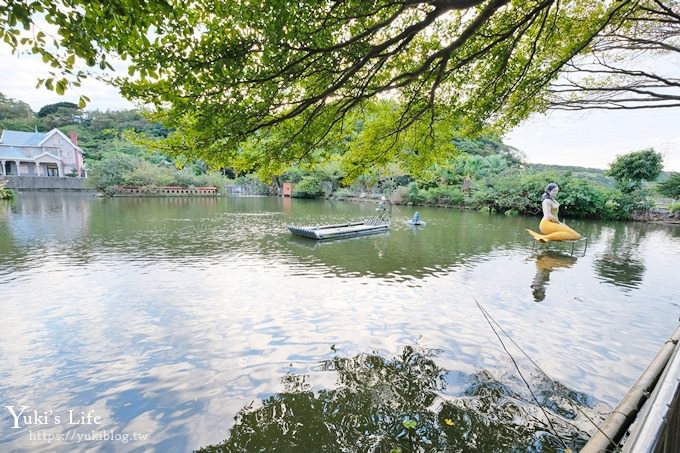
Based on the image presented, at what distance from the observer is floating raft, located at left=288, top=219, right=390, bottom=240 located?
53.4 feet

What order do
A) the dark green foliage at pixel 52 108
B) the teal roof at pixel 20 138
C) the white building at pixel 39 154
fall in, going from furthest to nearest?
1. the dark green foliage at pixel 52 108
2. the teal roof at pixel 20 138
3. the white building at pixel 39 154

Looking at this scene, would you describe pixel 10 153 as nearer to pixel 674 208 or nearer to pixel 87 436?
pixel 87 436

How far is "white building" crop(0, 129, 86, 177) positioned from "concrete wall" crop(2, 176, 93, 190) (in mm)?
4649

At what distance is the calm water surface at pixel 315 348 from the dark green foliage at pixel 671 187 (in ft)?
48.4

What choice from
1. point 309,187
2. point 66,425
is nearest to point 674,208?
point 66,425

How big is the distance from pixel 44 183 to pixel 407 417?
5794 cm

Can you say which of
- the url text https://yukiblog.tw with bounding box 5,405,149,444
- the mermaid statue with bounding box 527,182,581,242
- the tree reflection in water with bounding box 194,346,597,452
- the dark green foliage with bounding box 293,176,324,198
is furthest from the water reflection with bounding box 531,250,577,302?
the dark green foliage with bounding box 293,176,324,198

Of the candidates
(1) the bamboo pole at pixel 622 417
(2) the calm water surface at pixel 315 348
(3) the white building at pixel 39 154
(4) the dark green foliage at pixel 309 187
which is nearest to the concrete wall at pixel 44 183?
(3) the white building at pixel 39 154

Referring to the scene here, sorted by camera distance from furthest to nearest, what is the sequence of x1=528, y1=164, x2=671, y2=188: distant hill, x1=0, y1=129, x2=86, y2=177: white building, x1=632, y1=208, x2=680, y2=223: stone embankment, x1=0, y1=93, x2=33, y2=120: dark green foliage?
1. x1=0, y1=93, x2=33, y2=120: dark green foliage
2. x1=0, y1=129, x2=86, y2=177: white building
3. x1=528, y1=164, x2=671, y2=188: distant hill
4. x1=632, y1=208, x2=680, y2=223: stone embankment

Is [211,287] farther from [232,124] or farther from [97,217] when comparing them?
[97,217]

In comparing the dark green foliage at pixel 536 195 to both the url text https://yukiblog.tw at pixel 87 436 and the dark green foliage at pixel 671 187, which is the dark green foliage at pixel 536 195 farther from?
the url text https://yukiblog.tw at pixel 87 436

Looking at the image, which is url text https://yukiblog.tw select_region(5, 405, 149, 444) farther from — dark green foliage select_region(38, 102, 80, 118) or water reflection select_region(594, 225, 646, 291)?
dark green foliage select_region(38, 102, 80, 118)

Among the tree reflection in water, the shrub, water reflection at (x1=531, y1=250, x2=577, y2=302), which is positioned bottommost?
the tree reflection in water

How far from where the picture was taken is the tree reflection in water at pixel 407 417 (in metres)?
3.77
